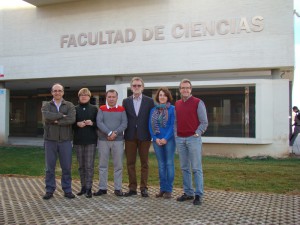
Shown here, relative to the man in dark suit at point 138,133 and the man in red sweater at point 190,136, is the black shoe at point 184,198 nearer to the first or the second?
the man in red sweater at point 190,136

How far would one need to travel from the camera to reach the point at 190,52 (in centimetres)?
1291

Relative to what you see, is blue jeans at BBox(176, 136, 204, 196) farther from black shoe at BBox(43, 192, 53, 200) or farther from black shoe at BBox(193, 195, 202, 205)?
black shoe at BBox(43, 192, 53, 200)

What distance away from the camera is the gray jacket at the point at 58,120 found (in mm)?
5969

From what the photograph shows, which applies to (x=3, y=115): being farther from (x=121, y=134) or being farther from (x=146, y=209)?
(x=146, y=209)

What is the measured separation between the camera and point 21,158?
11.7 metres

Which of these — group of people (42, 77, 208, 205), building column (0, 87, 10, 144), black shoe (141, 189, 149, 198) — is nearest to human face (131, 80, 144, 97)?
group of people (42, 77, 208, 205)

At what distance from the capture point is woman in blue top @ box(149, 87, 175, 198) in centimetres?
601

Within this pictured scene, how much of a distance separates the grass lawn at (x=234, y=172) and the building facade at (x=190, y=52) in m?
1.56

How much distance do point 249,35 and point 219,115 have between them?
9.82ft

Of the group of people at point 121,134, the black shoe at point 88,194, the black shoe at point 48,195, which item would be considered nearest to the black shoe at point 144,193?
the group of people at point 121,134

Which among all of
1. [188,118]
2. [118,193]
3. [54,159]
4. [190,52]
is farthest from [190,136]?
[190,52]

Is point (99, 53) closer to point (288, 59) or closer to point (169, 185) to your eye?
point (288, 59)

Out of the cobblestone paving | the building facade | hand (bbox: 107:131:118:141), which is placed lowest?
the cobblestone paving

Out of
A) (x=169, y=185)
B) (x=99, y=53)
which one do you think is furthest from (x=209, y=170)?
(x=99, y=53)
